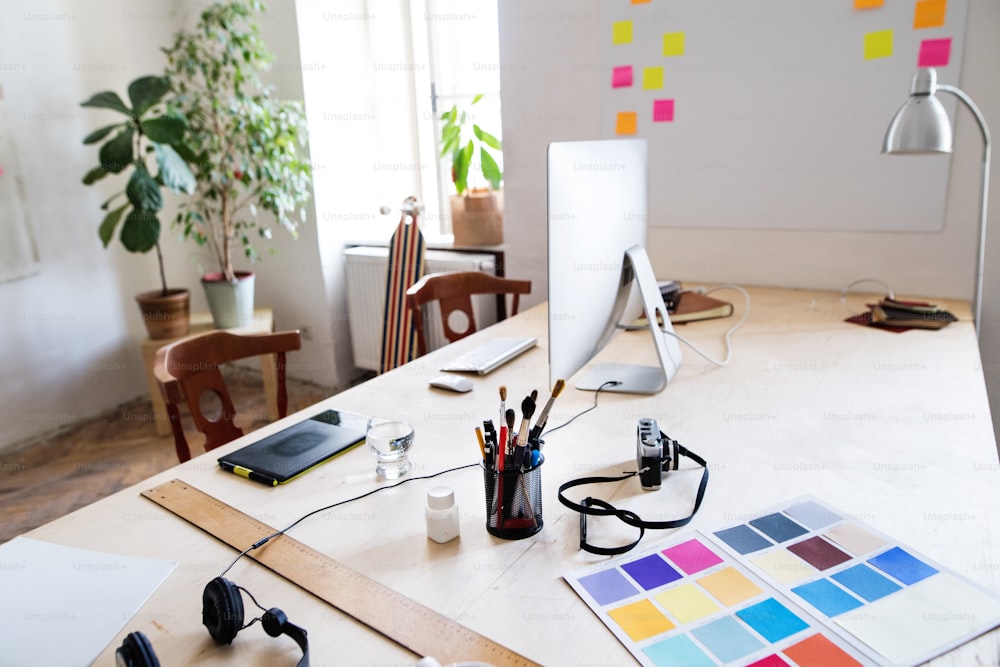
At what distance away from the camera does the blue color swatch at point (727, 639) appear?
77 cm

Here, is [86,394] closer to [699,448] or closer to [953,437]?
[699,448]

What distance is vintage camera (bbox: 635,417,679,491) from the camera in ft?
3.70

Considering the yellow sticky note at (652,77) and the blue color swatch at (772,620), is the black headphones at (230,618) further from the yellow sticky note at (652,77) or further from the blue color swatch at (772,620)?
the yellow sticky note at (652,77)

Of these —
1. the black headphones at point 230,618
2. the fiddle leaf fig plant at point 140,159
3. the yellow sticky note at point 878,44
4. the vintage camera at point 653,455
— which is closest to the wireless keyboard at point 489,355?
the vintage camera at point 653,455

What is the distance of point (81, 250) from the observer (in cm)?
350

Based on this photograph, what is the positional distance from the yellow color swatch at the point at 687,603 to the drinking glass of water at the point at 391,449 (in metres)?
0.52

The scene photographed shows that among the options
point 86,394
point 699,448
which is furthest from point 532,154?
point 86,394

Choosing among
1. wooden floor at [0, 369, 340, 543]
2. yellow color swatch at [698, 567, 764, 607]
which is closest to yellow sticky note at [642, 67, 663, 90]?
yellow color swatch at [698, 567, 764, 607]

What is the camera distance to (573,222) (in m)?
1.29

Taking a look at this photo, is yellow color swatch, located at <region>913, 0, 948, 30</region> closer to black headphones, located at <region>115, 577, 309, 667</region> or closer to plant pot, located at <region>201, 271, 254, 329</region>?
black headphones, located at <region>115, 577, 309, 667</region>

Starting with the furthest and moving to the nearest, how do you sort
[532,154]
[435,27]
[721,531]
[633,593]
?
1. [435,27]
2. [532,154]
3. [721,531]
4. [633,593]

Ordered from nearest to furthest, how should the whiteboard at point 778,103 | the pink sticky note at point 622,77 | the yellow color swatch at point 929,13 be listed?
the yellow color swatch at point 929,13 → the whiteboard at point 778,103 → the pink sticky note at point 622,77

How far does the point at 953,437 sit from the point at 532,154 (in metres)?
1.98

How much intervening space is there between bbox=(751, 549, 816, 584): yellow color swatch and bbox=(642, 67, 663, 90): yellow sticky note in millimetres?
1996
